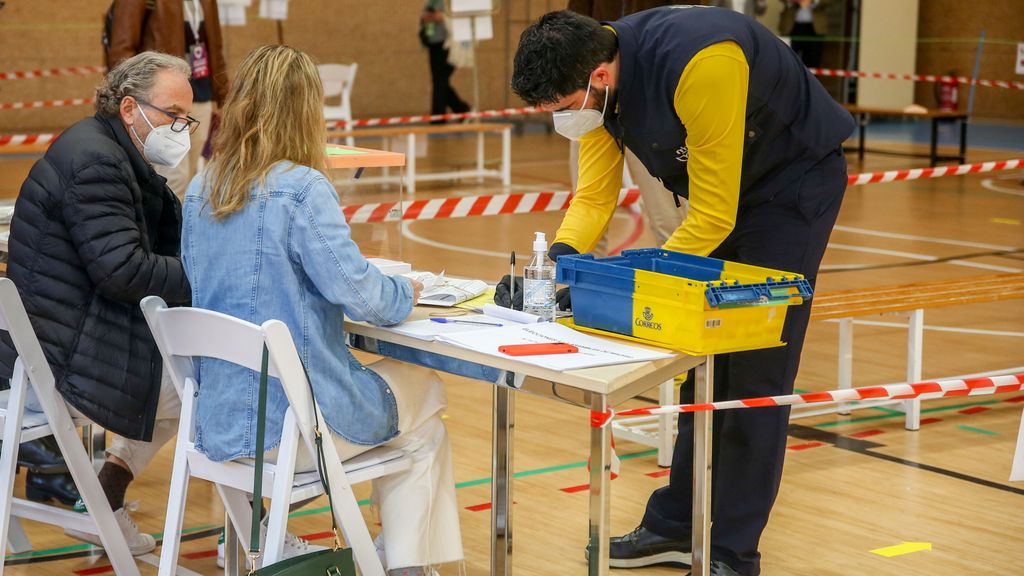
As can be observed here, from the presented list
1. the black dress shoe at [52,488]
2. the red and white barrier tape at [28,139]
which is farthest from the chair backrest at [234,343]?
the red and white barrier tape at [28,139]

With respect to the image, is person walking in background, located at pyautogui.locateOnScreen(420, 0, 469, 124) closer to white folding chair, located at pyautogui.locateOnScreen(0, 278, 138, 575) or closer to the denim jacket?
white folding chair, located at pyautogui.locateOnScreen(0, 278, 138, 575)

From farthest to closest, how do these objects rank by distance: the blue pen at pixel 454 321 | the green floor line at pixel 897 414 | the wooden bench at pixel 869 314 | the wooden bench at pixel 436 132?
the wooden bench at pixel 436 132, the green floor line at pixel 897 414, the wooden bench at pixel 869 314, the blue pen at pixel 454 321

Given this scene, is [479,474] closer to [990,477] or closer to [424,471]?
[424,471]

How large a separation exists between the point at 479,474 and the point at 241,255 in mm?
1724

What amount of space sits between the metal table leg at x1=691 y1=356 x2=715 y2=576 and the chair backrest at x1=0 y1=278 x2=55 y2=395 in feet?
5.01

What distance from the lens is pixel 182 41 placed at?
7250 millimetres

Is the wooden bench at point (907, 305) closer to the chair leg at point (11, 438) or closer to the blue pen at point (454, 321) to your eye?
the blue pen at point (454, 321)

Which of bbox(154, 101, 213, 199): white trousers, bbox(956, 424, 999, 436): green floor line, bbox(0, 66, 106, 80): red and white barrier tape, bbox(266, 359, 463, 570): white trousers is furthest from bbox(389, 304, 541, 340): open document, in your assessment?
bbox(0, 66, 106, 80): red and white barrier tape

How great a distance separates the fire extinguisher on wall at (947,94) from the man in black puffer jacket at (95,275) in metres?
13.8

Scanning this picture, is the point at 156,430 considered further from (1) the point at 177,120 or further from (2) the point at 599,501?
(2) the point at 599,501

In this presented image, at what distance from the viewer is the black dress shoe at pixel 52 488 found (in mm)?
4035

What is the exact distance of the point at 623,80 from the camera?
3.03 m

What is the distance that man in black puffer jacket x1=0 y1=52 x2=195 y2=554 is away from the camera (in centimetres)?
329

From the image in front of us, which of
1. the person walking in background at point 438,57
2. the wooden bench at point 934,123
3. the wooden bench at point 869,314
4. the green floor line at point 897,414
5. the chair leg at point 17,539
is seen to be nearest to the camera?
the chair leg at point 17,539
